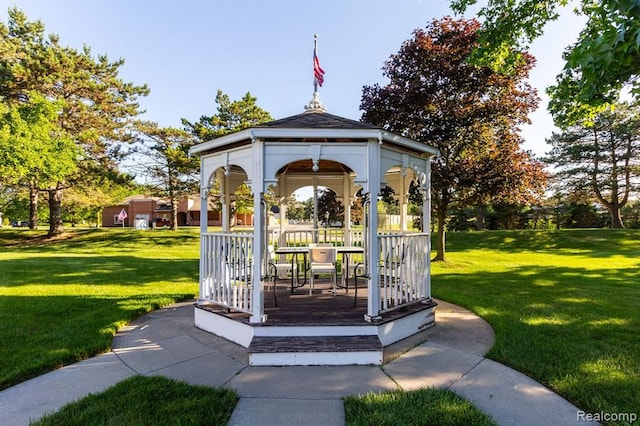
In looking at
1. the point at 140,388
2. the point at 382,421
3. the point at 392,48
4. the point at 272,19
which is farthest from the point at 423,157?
the point at 392,48

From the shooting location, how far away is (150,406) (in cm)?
278

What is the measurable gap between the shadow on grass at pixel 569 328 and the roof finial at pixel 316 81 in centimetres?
449

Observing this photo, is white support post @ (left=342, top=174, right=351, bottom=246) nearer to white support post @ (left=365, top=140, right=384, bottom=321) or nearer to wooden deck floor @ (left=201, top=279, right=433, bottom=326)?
wooden deck floor @ (left=201, top=279, right=433, bottom=326)

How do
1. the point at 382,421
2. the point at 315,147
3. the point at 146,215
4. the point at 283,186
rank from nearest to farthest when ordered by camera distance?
the point at 382,421 < the point at 315,147 < the point at 283,186 < the point at 146,215

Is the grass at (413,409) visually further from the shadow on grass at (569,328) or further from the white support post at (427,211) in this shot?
A: the white support post at (427,211)

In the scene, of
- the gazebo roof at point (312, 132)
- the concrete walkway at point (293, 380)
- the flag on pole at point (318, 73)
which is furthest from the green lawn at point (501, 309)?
the flag on pole at point (318, 73)

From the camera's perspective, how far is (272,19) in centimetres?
902

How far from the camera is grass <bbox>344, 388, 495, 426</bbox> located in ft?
8.38

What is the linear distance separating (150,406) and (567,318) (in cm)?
615

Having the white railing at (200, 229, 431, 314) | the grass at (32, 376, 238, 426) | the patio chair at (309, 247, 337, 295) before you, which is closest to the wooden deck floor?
the white railing at (200, 229, 431, 314)

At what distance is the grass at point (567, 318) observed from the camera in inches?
127

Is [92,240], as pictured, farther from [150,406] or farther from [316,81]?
[150,406]

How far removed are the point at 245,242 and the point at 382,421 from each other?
9.26ft

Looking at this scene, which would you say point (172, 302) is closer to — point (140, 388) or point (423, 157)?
point (140, 388)
